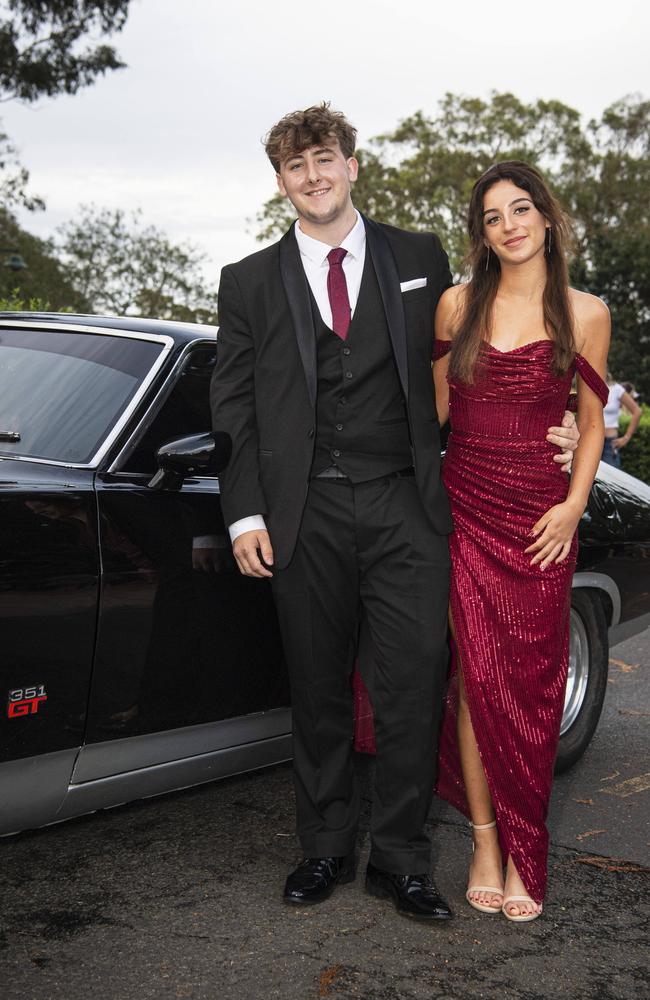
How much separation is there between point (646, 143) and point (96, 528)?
43073 millimetres

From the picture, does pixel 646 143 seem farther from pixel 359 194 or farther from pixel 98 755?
pixel 98 755

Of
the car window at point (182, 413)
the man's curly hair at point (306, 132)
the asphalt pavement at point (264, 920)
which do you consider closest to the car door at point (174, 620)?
the car window at point (182, 413)

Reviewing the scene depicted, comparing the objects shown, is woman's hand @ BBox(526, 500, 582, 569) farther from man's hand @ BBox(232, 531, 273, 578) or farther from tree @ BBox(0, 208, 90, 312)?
tree @ BBox(0, 208, 90, 312)

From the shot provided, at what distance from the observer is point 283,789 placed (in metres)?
4.15

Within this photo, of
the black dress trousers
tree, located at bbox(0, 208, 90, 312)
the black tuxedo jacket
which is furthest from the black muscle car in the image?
tree, located at bbox(0, 208, 90, 312)

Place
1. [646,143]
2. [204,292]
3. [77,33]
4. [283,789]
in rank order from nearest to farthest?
[283,789], [77,33], [646,143], [204,292]

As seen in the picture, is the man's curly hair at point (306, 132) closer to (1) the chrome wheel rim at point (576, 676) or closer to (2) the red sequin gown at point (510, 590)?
(2) the red sequin gown at point (510, 590)

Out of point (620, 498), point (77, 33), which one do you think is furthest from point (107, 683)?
point (77, 33)

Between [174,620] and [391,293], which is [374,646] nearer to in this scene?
[174,620]

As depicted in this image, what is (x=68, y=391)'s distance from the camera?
334 cm

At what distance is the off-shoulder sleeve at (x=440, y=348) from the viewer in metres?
3.20

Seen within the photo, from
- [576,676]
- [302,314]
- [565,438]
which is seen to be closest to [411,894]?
[565,438]

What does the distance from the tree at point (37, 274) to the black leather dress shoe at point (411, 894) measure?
35.9 m

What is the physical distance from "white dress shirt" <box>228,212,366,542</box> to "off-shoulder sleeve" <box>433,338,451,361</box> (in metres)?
0.26
